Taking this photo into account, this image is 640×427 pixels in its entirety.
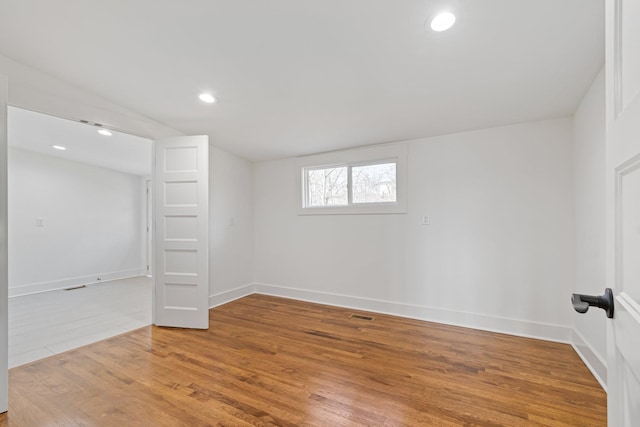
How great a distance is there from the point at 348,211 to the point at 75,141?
3980 millimetres

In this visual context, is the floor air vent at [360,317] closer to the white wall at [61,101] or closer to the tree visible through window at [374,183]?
the tree visible through window at [374,183]

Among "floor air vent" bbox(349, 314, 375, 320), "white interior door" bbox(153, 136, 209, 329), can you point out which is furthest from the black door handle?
"white interior door" bbox(153, 136, 209, 329)

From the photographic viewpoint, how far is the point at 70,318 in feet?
11.0

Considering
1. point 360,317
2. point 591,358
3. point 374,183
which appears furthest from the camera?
point 374,183

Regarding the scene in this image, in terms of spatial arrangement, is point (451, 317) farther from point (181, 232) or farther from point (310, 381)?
point (181, 232)

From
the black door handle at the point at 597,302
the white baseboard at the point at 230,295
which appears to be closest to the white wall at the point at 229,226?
the white baseboard at the point at 230,295

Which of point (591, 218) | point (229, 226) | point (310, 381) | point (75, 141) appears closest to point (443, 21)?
point (591, 218)

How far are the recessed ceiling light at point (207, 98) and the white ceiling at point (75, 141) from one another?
1.58 meters

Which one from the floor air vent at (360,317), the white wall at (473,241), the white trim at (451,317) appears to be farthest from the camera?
the floor air vent at (360,317)

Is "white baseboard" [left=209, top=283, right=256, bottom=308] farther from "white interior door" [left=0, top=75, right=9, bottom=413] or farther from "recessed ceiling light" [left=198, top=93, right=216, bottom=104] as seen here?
"recessed ceiling light" [left=198, top=93, right=216, bottom=104]

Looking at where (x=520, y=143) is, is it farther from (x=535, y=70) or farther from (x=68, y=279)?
(x=68, y=279)

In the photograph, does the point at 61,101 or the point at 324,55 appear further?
the point at 61,101

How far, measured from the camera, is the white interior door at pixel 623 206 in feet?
1.81

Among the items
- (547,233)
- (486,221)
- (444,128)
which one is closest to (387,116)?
(444,128)
